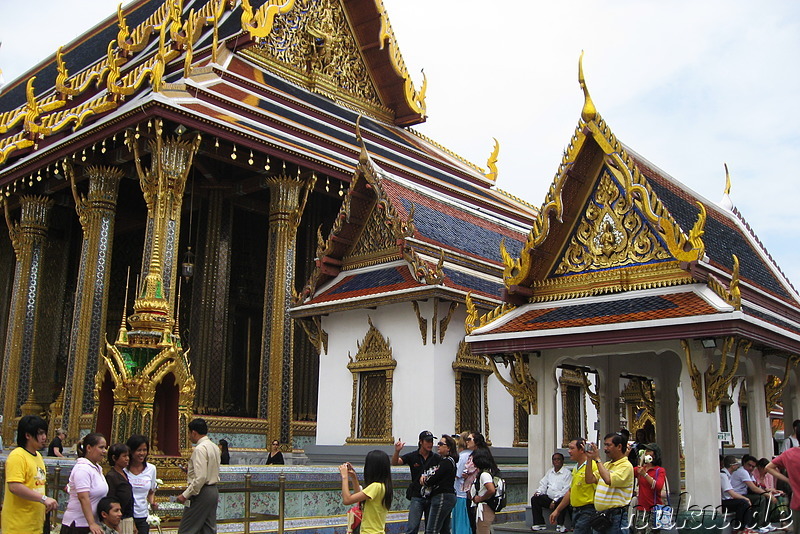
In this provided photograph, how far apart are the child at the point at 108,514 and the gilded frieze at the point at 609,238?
17.6 ft

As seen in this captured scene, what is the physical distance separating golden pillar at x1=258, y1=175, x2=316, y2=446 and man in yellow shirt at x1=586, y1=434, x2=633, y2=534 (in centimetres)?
1057

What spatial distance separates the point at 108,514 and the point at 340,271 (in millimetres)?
8453

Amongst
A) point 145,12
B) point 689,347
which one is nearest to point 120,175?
point 145,12

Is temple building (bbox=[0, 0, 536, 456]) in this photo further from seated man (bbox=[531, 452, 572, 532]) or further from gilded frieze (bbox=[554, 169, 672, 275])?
seated man (bbox=[531, 452, 572, 532])

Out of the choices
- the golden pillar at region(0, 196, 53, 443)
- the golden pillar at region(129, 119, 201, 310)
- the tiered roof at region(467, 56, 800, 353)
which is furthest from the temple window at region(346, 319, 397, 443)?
the golden pillar at region(0, 196, 53, 443)

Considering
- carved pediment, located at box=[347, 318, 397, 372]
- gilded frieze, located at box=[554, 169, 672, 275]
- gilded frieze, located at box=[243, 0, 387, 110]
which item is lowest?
carved pediment, located at box=[347, 318, 397, 372]

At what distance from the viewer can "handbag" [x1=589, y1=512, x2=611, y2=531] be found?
6332 mm

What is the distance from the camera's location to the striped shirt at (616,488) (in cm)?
621

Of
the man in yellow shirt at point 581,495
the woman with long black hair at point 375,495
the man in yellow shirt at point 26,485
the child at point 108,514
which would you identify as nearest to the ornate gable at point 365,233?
the man in yellow shirt at point 581,495

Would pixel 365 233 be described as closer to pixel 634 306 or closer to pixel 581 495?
pixel 634 306

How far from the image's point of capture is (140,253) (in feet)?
74.4

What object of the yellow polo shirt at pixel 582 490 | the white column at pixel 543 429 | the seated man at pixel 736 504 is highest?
the white column at pixel 543 429

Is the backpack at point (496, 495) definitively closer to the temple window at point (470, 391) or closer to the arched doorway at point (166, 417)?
the temple window at point (470, 391)

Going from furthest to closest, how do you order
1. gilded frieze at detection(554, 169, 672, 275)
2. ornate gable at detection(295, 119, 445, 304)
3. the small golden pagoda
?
1. ornate gable at detection(295, 119, 445, 304)
2. the small golden pagoda
3. gilded frieze at detection(554, 169, 672, 275)
